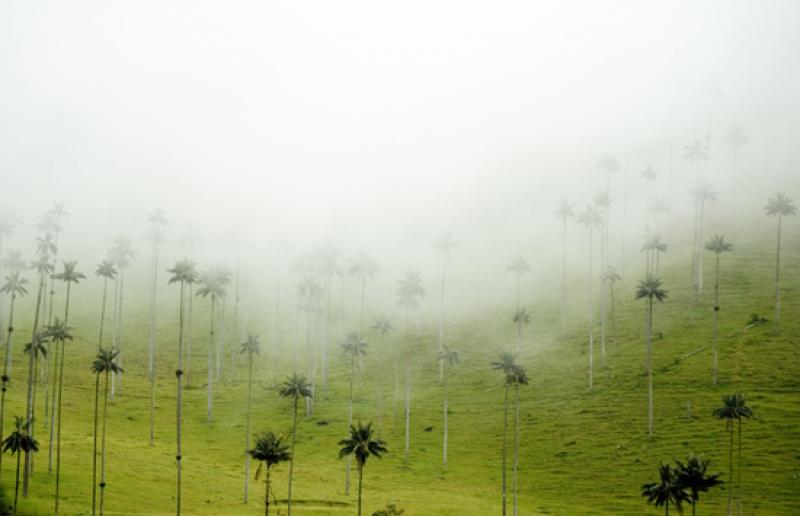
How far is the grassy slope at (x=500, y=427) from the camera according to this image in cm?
8494

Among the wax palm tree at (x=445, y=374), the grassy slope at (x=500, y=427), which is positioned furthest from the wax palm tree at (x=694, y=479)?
the wax palm tree at (x=445, y=374)

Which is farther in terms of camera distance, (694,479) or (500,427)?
(500,427)

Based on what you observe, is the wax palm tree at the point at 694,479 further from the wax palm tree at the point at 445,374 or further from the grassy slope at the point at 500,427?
the wax palm tree at the point at 445,374

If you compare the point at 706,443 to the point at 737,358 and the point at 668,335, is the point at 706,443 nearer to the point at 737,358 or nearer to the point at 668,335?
the point at 737,358

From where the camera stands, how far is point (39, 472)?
85.9 m

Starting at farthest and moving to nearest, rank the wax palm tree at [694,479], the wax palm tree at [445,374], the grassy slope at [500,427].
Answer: the wax palm tree at [445,374] < the grassy slope at [500,427] < the wax palm tree at [694,479]

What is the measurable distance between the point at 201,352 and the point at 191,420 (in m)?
51.5

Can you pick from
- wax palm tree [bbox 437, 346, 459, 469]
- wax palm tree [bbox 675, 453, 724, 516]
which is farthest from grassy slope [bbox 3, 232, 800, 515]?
wax palm tree [bbox 675, 453, 724, 516]

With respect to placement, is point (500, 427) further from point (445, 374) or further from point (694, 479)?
point (694, 479)

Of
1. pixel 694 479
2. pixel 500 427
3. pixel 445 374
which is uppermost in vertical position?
pixel 445 374

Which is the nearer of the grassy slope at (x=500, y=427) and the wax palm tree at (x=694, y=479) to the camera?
the wax palm tree at (x=694, y=479)

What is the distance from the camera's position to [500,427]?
11681 centimetres

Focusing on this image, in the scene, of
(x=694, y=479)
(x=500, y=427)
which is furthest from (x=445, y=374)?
(x=694, y=479)

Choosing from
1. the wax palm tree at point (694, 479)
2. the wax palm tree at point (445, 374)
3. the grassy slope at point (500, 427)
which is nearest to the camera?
the wax palm tree at point (694, 479)
